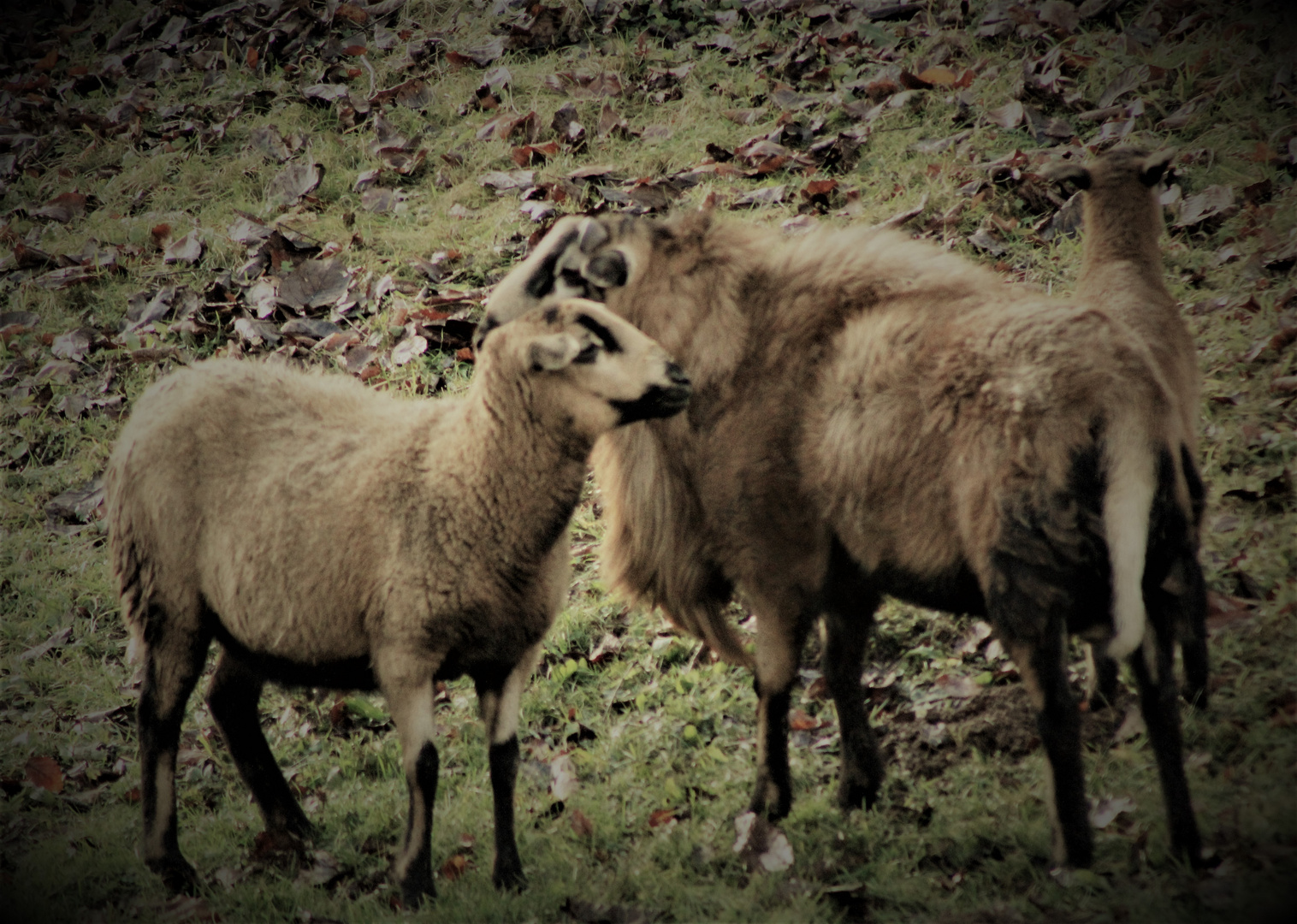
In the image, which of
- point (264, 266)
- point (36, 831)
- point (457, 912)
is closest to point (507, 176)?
point (264, 266)

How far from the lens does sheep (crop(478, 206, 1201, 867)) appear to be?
2.95 metres

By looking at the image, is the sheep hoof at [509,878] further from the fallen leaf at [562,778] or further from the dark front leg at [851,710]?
the dark front leg at [851,710]

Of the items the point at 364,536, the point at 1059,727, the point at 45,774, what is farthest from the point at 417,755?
the point at 45,774

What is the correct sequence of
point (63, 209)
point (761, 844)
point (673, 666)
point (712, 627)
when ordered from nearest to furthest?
point (761, 844) → point (712, 627) → point (673, 666) → point (63, 209)

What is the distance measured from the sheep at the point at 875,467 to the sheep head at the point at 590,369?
0.31m

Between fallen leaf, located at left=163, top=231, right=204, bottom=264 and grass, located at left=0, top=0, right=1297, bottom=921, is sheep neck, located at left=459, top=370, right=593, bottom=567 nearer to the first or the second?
grass, located at left=0, top=0, right=1297, bottom=921

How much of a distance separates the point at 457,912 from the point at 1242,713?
8.54 feet

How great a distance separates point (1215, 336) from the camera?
5008 millimetres

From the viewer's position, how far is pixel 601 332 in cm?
353

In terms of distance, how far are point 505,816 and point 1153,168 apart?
10.8ft

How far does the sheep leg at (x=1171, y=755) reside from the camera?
9.98 feet

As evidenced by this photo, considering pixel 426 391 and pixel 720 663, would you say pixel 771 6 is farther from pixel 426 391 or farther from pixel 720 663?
pixel 720 663

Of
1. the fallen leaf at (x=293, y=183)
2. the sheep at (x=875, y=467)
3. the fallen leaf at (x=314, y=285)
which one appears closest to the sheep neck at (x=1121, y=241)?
the sheep at (x=875, y=467)

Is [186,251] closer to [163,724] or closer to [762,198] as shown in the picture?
[762,198]
